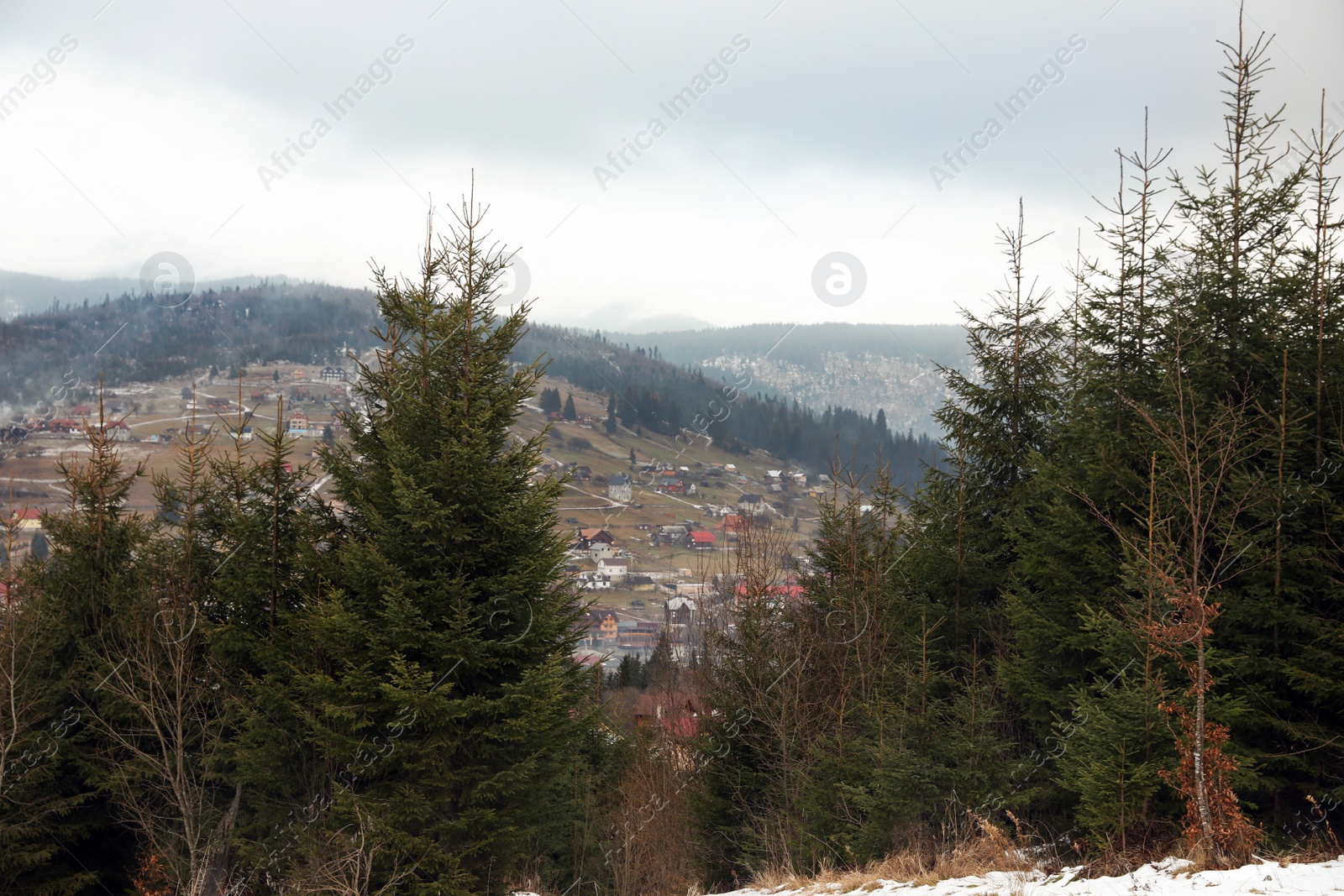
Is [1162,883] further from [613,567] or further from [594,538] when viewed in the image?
[594,538]

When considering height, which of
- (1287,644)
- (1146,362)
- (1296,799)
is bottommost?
(1296,799)

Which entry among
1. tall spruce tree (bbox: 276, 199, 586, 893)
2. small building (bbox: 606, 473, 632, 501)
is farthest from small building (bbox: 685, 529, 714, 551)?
tall spruce tree (bbox: 276, 199, 586, 893)

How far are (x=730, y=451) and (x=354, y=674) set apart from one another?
17663 cm

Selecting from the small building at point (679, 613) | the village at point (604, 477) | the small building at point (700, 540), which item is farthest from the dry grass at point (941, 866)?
the small building at point (700, 540)

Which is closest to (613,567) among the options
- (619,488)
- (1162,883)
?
(619,488)

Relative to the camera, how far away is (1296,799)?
10.5m

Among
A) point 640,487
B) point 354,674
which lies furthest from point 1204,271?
point 640,487

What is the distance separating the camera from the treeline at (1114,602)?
997cm

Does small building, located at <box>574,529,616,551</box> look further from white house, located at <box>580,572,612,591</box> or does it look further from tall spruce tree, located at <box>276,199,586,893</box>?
tall spruce tree, located at <box>276,199,586,893</box>

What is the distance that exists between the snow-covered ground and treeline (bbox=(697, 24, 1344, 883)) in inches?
24.9

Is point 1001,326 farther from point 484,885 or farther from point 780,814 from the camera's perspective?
point 484,885

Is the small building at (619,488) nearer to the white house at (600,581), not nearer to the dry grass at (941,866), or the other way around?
the white house at (600,581)

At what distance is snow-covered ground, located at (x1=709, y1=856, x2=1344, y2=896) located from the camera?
6613mm

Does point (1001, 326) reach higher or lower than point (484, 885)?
higher
